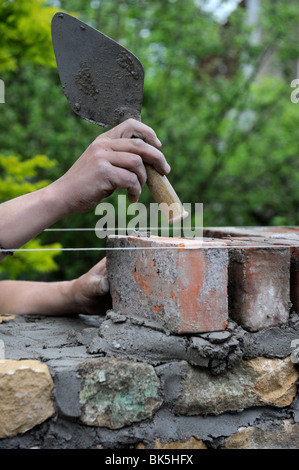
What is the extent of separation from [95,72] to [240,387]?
3.62ft

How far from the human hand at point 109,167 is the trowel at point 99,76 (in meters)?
0.09

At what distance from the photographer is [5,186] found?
3.40m

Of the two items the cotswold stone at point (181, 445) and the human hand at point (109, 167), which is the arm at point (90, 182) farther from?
the cotswold stone at point (181, 445)

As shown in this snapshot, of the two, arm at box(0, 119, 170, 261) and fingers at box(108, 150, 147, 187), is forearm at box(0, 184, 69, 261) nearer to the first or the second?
arm at box(0, 119, 170, 261)

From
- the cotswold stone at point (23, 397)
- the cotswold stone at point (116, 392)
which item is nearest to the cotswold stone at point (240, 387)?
the cotswold stone at point (116, 392)

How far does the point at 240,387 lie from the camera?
154 cm

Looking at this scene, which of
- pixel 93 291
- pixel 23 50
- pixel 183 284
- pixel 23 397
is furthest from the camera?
pixel 23 50

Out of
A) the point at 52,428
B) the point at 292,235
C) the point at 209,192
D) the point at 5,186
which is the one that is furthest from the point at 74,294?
the point at 209,192

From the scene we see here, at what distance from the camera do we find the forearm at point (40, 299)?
2.01 m

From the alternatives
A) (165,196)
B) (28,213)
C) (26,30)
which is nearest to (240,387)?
(165,196)

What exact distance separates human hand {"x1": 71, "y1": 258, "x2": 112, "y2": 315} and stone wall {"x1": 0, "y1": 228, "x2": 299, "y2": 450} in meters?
0.17

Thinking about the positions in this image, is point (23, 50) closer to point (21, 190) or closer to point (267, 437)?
point (21, 190)

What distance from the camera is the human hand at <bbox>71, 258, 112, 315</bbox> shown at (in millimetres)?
1848

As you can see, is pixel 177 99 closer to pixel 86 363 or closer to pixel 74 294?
pixel 74 294
